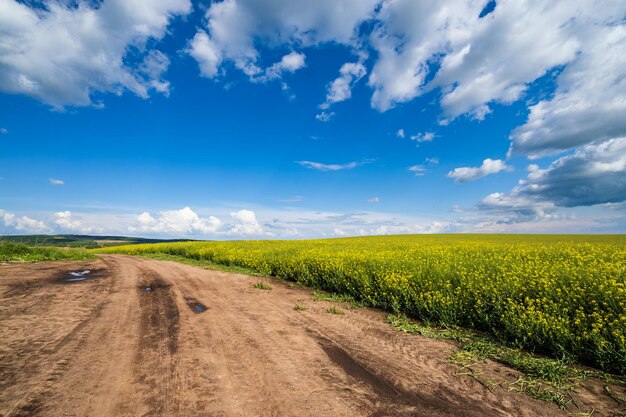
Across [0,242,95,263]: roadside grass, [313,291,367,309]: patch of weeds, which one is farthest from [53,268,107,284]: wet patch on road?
[313,291,367,309]: patch of weeds

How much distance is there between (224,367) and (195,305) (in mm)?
3699

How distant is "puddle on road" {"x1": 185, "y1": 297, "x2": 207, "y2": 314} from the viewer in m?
6.83

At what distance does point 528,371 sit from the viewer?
169 inches

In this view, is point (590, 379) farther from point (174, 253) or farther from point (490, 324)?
point (174, 253)

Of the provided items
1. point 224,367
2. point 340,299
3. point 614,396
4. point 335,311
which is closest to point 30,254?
point 340,299

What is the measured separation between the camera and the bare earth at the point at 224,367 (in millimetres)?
3230

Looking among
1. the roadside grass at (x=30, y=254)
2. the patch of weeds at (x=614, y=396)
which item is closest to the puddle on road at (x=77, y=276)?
the roadside grass at (x=30, y=254)

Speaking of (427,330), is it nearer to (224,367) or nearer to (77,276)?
(224,367)

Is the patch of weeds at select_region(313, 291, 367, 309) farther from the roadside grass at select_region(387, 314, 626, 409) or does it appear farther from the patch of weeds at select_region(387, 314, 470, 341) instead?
the roadside grass at select_region(387, 314, 626, 409)

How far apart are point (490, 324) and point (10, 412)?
7594 millimetres

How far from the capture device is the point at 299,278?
39.2ft

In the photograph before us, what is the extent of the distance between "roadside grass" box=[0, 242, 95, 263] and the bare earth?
10.7 meters

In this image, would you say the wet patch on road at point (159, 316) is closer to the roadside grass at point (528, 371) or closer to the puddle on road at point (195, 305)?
the puddle on road at point (195, 305)

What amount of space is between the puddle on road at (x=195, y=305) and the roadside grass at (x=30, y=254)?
13195 millimetres
